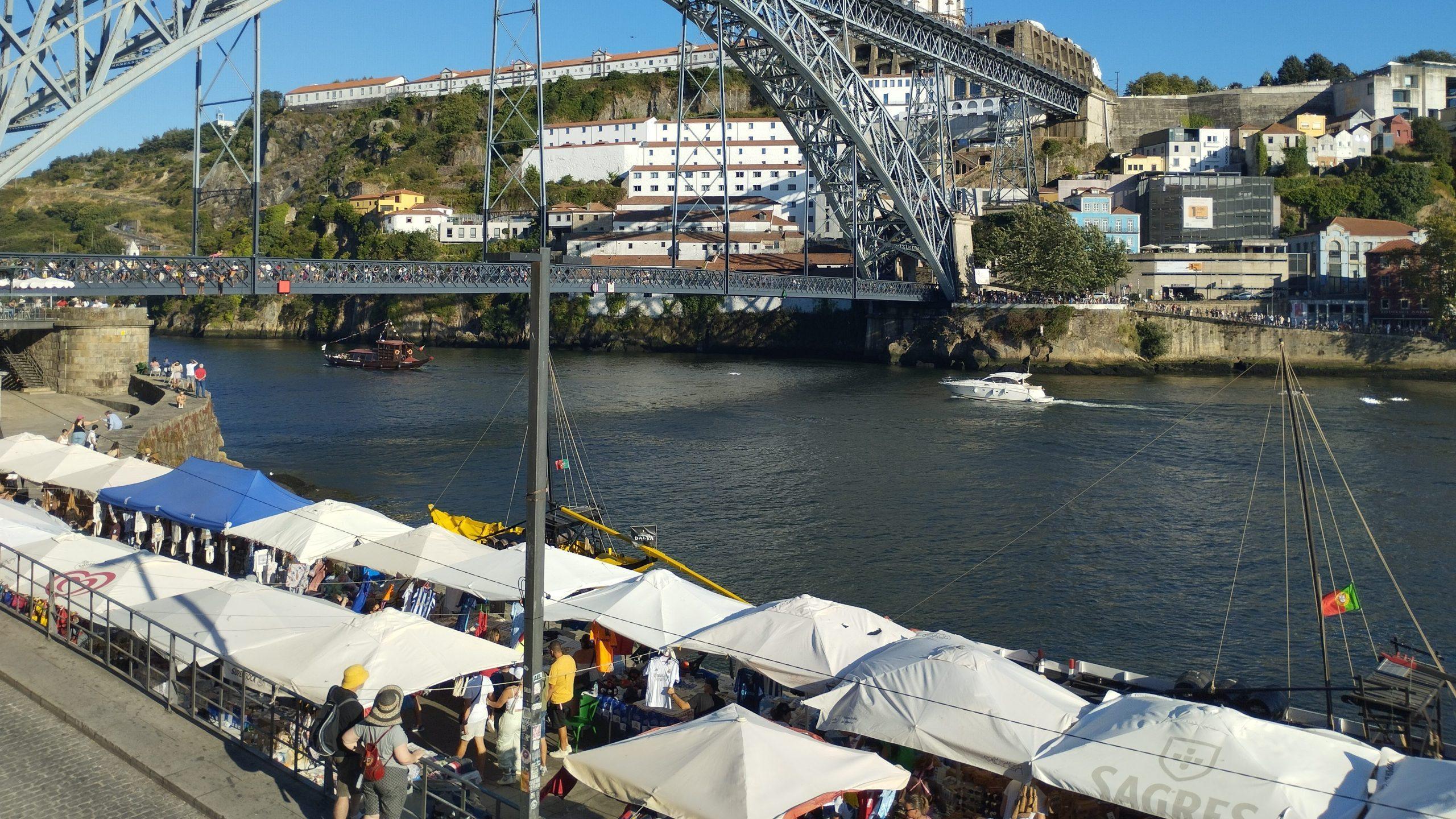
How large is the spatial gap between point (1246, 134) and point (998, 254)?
24204 millimetres

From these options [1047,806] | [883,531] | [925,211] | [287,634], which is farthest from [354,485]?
[925,211]

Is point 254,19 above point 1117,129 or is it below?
below

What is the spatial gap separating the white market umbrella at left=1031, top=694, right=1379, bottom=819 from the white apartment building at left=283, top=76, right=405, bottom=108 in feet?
363

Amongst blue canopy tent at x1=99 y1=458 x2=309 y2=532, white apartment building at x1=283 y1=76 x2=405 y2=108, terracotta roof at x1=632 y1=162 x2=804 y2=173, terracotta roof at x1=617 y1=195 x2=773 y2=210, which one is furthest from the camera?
white apartment building at x1=283 y1=76 x2=405 y2=108

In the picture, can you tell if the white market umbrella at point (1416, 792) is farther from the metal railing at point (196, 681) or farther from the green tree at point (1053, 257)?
the green tree at point (1053, 257)

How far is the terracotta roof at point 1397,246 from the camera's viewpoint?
49.5 metres

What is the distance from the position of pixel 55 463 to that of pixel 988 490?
16235mm

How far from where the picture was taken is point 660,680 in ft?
29.8

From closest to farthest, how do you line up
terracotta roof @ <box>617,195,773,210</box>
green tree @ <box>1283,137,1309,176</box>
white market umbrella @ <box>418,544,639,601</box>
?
white market umbrella @ <box>418,544,639,601</box> → green tree @ <box>1283,137,1309,176</box> → terracotta roof @ <box>617,195,773,210</box>

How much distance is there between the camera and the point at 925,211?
51.9 meters

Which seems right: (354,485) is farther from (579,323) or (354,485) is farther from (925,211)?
(579,323)

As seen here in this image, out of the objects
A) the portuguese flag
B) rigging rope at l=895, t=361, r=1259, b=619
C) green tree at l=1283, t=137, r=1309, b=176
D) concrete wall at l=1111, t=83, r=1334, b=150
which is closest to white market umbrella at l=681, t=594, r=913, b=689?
the portuguese flag

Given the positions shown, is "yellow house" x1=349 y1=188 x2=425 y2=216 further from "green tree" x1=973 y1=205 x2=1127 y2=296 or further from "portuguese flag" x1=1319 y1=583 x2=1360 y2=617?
"portuguese flag" x1=1319 y1=583 x2=1360 y2=617

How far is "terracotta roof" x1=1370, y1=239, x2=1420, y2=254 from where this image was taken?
1950 inches
